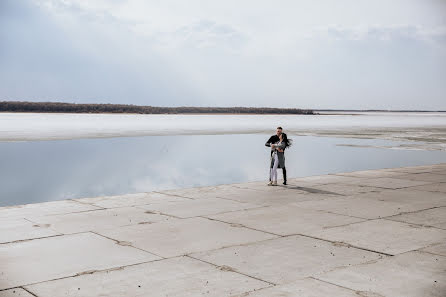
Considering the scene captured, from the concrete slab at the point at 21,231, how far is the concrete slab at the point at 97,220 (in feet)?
0.63

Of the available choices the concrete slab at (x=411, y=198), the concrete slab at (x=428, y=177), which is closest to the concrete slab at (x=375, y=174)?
the concrete slab at (x=428, y=177)

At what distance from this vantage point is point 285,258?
788 cm

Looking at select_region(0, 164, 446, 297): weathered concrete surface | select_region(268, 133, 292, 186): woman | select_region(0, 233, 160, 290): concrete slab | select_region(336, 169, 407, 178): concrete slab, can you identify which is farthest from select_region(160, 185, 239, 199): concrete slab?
select_region(336, 169, 407, 178): concrete slab

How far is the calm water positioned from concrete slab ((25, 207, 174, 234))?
3.59 metres

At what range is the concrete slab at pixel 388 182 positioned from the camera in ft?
53.1

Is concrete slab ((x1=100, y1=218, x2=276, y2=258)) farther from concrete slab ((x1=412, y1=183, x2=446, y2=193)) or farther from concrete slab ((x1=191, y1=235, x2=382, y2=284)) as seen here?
concrete slab ((x1=412, y1=183, x2=446, y2=193))

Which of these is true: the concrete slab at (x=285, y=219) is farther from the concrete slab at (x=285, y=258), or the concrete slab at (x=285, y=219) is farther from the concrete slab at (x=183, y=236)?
the concrete slab at (x=285, y=258)

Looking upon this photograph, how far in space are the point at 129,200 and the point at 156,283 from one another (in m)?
6.91

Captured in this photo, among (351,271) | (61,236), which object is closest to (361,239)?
(351,271)

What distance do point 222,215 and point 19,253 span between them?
4.33 m

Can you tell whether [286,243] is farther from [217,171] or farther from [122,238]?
[217,171]

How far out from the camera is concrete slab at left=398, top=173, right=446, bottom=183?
17.5 meters

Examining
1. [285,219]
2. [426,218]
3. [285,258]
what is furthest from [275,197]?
[285,258]

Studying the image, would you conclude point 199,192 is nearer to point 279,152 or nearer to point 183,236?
point 279,152
